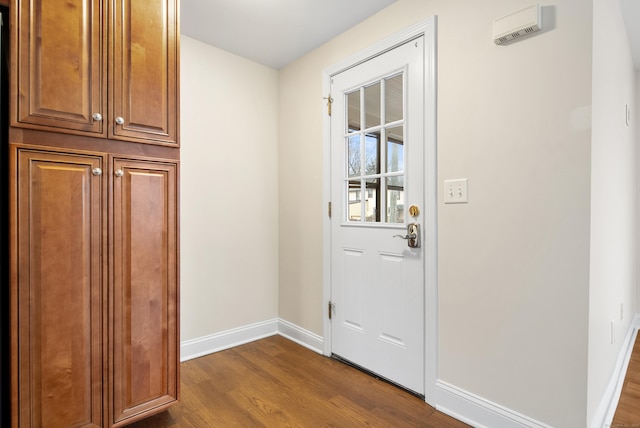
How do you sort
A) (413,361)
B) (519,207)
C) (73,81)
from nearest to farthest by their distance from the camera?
(73,81) < (519,207) < (413,361)

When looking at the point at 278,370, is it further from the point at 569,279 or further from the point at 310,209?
the point at 569,279

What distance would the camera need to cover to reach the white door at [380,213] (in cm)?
199

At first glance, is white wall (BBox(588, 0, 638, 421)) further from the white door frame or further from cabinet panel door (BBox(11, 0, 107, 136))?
cabinet panel door (BBox(11, 0, 107, 136))

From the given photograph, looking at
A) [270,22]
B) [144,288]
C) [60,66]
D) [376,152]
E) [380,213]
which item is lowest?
[144,288]

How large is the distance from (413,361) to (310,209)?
4.39ft

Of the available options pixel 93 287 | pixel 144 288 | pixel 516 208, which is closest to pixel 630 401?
pixel 516 208

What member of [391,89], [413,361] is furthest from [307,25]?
[413,361]

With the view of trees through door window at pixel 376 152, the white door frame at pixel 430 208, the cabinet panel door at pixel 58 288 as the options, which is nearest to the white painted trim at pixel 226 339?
the cabinet panel door at pixel 58 288

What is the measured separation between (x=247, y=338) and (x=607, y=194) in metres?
2.63

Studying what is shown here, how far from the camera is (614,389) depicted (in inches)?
76.0

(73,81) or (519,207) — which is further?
(519,207)

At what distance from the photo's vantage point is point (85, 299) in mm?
1461

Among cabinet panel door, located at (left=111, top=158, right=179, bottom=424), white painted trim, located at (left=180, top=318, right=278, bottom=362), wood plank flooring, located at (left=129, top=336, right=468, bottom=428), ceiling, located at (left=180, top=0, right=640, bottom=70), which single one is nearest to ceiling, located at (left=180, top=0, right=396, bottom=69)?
ceiling, located at (left=180, top=0, right=640, bottom=70)

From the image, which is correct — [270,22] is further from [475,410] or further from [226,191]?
[475,410]
